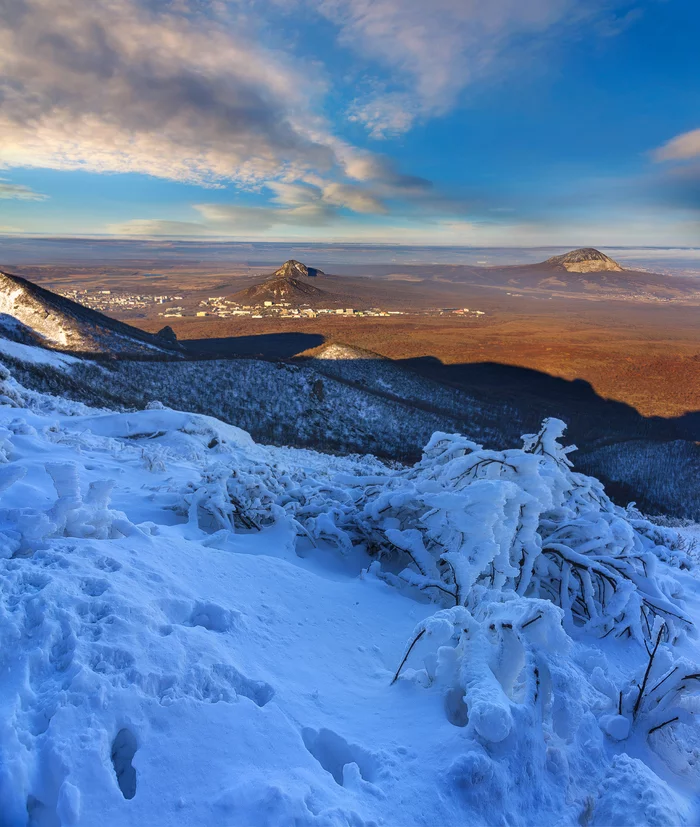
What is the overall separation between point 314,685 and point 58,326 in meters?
36.2

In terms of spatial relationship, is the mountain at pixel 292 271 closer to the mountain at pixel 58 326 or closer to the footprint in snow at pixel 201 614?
the mountain at pixel 58 326

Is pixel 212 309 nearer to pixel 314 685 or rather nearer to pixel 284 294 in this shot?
pixel 284 294

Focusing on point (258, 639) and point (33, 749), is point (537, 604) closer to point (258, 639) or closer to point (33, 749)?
point (258, 639)

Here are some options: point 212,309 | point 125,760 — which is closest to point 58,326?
point 125,760

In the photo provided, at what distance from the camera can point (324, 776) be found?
1754 mm

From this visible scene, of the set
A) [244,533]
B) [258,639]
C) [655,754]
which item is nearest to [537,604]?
[655,754]

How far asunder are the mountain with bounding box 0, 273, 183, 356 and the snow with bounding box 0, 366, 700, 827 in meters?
29.3

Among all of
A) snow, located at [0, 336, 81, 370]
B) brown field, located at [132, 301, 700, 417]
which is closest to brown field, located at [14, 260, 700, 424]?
brown field, located at [132, 301, 700, 417]

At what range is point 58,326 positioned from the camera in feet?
103

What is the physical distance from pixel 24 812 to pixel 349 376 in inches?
1512

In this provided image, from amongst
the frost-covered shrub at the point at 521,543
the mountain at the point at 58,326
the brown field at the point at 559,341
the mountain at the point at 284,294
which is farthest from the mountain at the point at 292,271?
the frost-covered shrub at the point at 521,543

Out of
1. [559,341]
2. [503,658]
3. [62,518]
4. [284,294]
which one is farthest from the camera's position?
[284,294]

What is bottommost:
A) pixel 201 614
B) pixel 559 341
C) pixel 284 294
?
pixel 201 614

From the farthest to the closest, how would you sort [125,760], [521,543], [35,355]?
[35,355] < [521,543] < [125,760]
